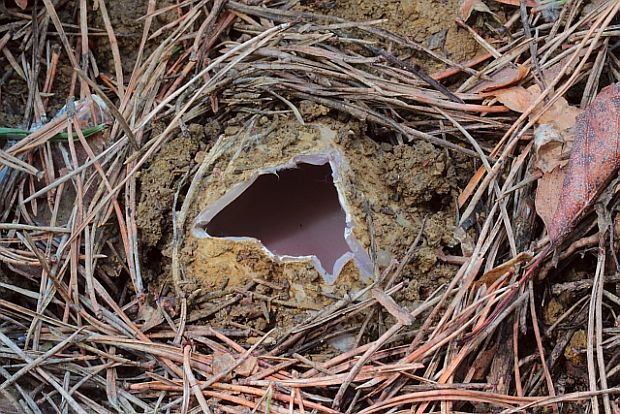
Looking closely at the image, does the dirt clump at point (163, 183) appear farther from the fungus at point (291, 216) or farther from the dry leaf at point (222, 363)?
the dry leaf at point (222, 363)

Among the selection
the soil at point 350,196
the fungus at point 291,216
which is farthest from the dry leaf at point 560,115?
the fungus at point 291,216

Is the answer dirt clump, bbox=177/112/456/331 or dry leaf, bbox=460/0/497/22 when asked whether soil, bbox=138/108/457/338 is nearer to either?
dirt clump, bbox=177/112/456/331

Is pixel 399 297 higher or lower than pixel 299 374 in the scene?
higher

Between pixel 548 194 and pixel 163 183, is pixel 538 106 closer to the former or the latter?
pixel 548 194

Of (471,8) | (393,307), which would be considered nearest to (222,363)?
(393,307)

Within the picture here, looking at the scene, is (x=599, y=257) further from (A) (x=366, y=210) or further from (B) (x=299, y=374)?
(B) (x=299, y=374)

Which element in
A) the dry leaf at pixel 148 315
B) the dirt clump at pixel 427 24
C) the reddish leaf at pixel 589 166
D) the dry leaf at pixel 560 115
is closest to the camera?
the reddish leaf at pixel 589 166

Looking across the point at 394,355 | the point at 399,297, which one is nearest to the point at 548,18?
the point at 399,297
